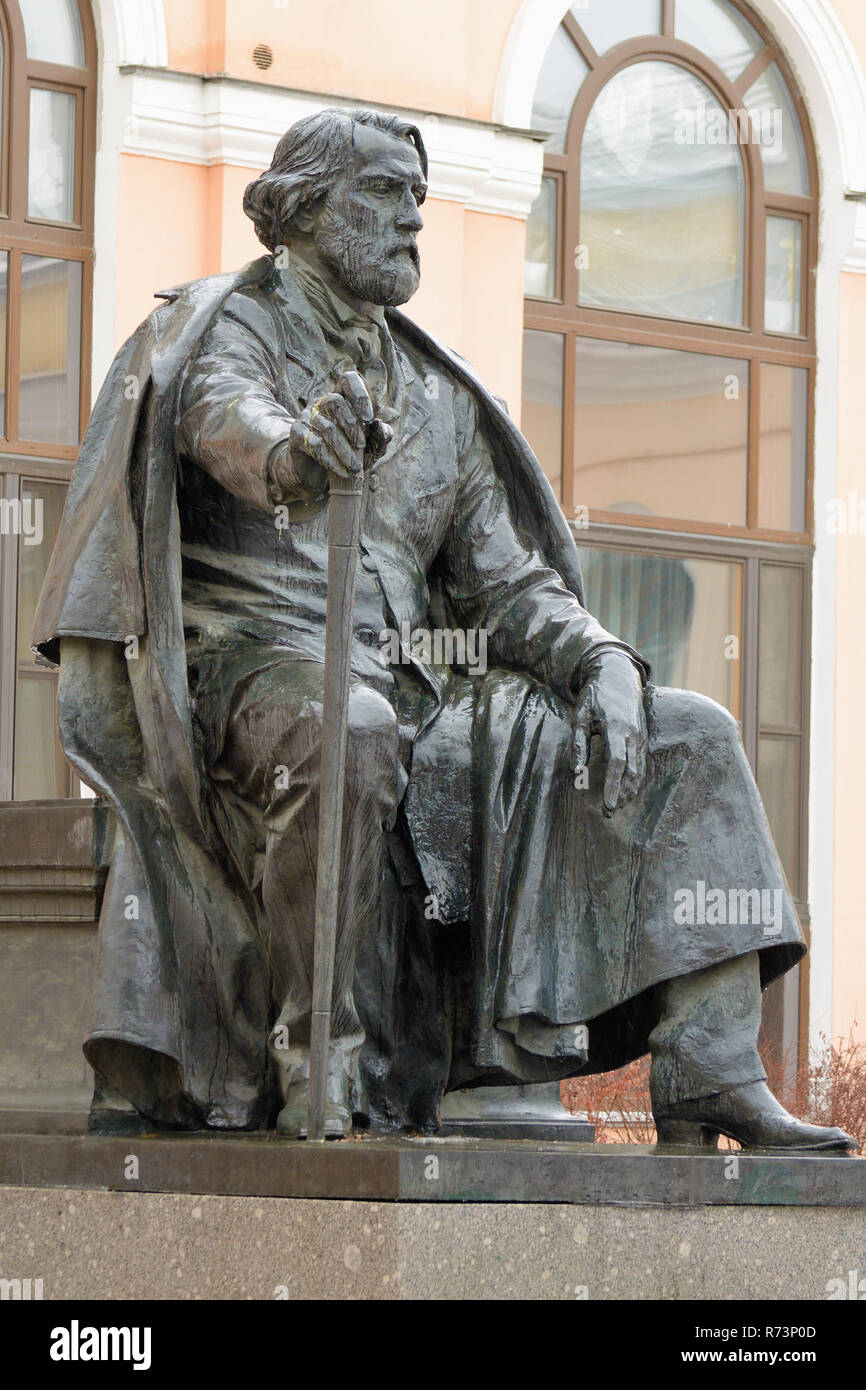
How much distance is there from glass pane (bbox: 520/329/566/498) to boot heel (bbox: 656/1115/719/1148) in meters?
13.3

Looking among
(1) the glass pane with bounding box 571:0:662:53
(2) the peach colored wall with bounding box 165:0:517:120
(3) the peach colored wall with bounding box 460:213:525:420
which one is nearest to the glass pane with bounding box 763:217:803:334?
(1) the glass pane with bounding box 571:0:662:53

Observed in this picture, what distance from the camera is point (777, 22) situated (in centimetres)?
1942

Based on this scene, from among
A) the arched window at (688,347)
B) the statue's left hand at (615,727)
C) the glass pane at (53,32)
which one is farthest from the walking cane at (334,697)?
the arched window at (688,347)

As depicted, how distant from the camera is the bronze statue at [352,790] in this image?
5332 millimetres

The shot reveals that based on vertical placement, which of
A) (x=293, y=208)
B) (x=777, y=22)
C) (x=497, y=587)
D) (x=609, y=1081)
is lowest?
(x=609, y=1081)

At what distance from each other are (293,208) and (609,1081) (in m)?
8.45

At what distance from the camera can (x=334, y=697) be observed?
511 cm

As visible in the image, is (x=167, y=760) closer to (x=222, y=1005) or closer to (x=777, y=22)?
(x=222, y=1005)

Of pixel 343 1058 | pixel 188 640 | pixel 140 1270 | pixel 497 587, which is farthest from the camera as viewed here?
pixel 497 587

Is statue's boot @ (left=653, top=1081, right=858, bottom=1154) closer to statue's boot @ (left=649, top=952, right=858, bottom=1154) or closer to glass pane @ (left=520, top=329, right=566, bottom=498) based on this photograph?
statue's boot @ (left=649, top=952, right=858, bottom=1154)

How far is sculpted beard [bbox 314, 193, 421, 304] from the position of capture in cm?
591

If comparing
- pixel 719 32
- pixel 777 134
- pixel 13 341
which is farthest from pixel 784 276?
pixel 13 341

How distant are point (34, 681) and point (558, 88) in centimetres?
566

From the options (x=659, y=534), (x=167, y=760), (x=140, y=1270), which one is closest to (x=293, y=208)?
(x=167, y=760)
